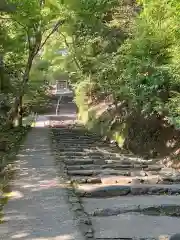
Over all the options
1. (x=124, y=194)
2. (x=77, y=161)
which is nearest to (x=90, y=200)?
(x=124, y=194)

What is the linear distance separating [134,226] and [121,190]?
2.87 meters

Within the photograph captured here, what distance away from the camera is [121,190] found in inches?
393

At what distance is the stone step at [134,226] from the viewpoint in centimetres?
661

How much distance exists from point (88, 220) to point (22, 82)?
15.9 m

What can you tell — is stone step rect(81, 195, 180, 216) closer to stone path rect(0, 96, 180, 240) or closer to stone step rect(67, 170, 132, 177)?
stone path rect(0, 96, 180, 240)

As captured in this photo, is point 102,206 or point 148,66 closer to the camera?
point 102,206

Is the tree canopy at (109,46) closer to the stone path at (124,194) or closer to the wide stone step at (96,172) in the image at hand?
the stone path at (124,194)

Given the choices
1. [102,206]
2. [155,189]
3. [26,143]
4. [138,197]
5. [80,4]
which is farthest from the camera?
[80,4]

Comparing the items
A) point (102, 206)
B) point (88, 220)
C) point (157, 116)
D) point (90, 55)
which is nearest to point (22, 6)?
point (157, 116)

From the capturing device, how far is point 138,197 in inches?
382

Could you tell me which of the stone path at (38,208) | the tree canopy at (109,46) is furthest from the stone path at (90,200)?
the tree canopy at (109,46)

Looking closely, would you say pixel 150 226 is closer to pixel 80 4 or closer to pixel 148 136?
pixel 148 136

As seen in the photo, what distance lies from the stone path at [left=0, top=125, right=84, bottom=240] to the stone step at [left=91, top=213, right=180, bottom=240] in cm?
48

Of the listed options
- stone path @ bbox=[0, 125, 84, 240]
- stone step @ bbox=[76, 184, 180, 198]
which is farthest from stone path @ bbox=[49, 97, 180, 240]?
stone path @ bbox=[0, 125, 84, 240]
